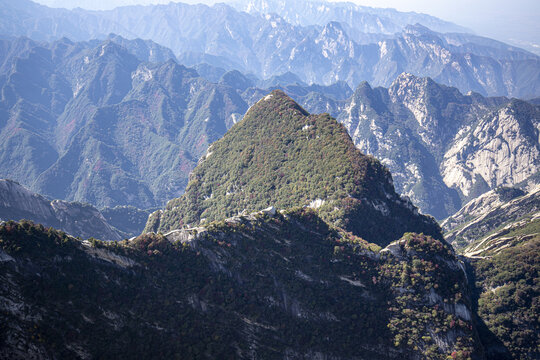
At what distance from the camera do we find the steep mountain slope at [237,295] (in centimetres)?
6566

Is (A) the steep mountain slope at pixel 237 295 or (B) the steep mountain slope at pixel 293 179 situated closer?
(A) the steep mountain slope at pixel 237 295

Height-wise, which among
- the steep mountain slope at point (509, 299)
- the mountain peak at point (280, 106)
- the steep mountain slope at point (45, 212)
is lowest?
the steep mountain slope at point (509, 299)

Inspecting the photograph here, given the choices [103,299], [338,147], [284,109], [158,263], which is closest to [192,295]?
[158,263]

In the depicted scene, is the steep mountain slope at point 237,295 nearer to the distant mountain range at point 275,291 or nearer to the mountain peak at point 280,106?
the distant mountain range at point 275,291

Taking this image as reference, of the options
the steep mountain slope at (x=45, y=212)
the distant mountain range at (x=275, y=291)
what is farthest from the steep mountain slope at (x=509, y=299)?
the steep mountain slope at (x=45, y=212)

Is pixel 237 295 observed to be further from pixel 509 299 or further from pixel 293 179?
pixel 509 299

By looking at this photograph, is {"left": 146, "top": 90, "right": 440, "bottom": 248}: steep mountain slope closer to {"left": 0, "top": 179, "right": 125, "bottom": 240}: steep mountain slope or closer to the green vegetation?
the green vegetation

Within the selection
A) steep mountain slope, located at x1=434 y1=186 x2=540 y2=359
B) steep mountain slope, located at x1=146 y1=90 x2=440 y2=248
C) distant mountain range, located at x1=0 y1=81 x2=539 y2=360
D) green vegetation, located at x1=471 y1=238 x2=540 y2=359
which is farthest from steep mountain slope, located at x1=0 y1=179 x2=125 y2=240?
green vegetation, located at x1=471 y1=238 x2=540 y2=359

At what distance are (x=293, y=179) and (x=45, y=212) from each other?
114388 mm

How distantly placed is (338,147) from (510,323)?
6432cm

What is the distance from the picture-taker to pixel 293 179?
134 m

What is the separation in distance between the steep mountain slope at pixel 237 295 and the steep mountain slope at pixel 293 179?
21986mm

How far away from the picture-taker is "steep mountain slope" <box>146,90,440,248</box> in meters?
120

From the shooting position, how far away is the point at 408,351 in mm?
83438
